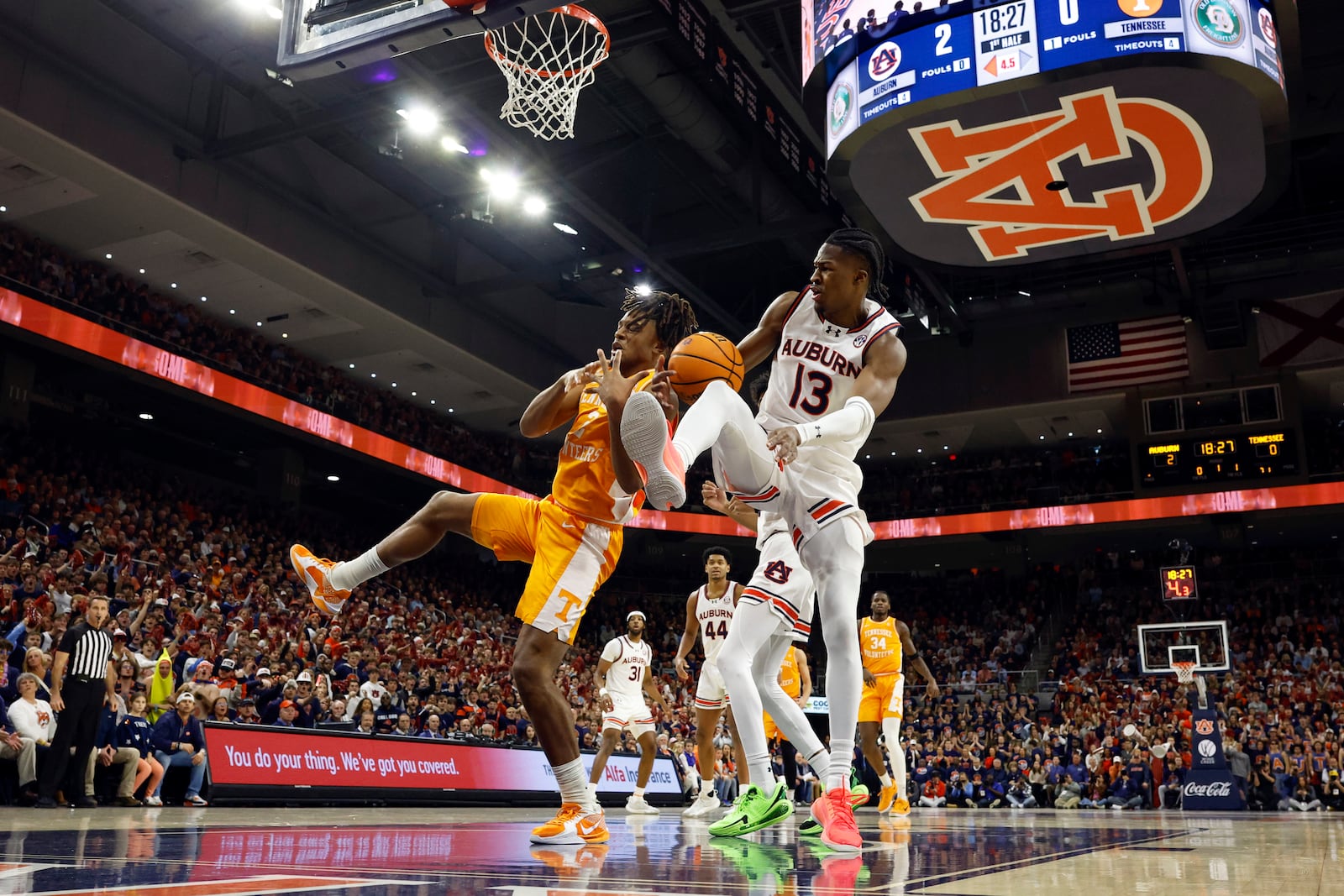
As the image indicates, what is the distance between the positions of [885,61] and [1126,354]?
18.1 m

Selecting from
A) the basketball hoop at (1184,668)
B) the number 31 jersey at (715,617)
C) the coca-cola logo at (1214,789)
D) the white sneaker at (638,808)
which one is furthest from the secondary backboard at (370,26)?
the basketball hoop at (1184,668)

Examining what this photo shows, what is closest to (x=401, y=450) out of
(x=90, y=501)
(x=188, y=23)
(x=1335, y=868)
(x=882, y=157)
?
(x=90, y=501)

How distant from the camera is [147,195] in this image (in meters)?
16.8

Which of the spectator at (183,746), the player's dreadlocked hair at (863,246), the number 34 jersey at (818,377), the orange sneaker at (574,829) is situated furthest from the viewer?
the spectator at (183,746)

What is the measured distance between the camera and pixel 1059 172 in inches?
436

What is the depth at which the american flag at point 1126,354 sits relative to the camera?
952 inches

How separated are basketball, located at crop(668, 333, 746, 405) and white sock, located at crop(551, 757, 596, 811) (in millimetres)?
1465

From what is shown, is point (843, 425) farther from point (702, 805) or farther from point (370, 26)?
point (702, 805)

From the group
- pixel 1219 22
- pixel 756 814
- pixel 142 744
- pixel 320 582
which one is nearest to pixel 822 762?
pixel 756 814

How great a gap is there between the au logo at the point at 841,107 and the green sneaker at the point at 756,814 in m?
6.96

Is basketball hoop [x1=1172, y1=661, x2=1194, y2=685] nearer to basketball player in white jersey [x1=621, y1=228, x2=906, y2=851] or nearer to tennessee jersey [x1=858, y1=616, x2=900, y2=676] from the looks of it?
tennessee jersey [x1=858, y1=616, x2=900, y2=676]

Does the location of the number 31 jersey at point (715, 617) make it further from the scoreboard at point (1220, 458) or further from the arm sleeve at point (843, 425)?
the scoreboard at point (1220, 458)

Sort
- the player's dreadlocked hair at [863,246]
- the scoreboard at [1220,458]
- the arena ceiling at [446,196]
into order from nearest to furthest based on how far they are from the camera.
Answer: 1. the player's dreadlocked hair at [863,246]
2. the arena ceiling at [446,196]
3. the scoreboard at [1220,458]

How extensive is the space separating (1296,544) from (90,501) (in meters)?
29.0
